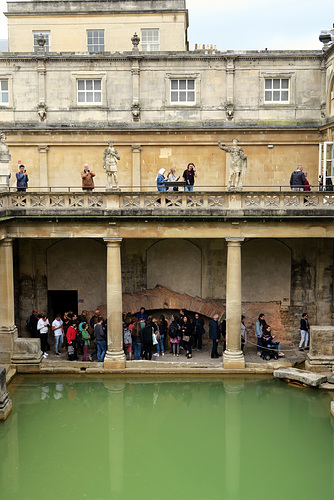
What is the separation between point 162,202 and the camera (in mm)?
23219

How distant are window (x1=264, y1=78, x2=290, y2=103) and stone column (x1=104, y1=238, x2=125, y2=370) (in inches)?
422

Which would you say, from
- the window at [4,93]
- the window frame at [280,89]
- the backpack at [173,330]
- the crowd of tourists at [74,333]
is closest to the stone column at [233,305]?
the backpack at [173,330]

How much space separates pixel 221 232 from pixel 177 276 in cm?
522

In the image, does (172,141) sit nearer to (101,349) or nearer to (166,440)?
(101,349)

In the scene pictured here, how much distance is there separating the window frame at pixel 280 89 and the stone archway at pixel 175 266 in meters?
7.45

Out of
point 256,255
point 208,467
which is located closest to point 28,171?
point 256,255

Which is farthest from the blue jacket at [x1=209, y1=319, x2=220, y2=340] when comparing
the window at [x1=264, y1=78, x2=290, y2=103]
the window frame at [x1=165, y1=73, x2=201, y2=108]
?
the window at [x1=264, y1=78, x2=290, y2=103]

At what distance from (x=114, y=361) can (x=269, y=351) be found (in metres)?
6.21

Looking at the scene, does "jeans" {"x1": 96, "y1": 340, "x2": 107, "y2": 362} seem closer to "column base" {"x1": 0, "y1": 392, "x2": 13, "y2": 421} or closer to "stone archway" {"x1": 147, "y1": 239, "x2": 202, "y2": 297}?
"stone archway" {"x1": 147, "y1": 239, "x2": 202, "y2": 297}

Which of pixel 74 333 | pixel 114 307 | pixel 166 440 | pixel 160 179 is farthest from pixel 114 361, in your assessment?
pixel 160 179

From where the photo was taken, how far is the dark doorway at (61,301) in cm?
2844

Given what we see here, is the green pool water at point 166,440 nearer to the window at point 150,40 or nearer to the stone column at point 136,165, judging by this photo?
the stone column at point 136,165

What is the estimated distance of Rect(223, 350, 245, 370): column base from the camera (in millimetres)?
23328

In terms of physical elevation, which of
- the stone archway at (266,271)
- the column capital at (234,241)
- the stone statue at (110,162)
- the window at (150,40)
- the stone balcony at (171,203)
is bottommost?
the stone archway at (266,271)
